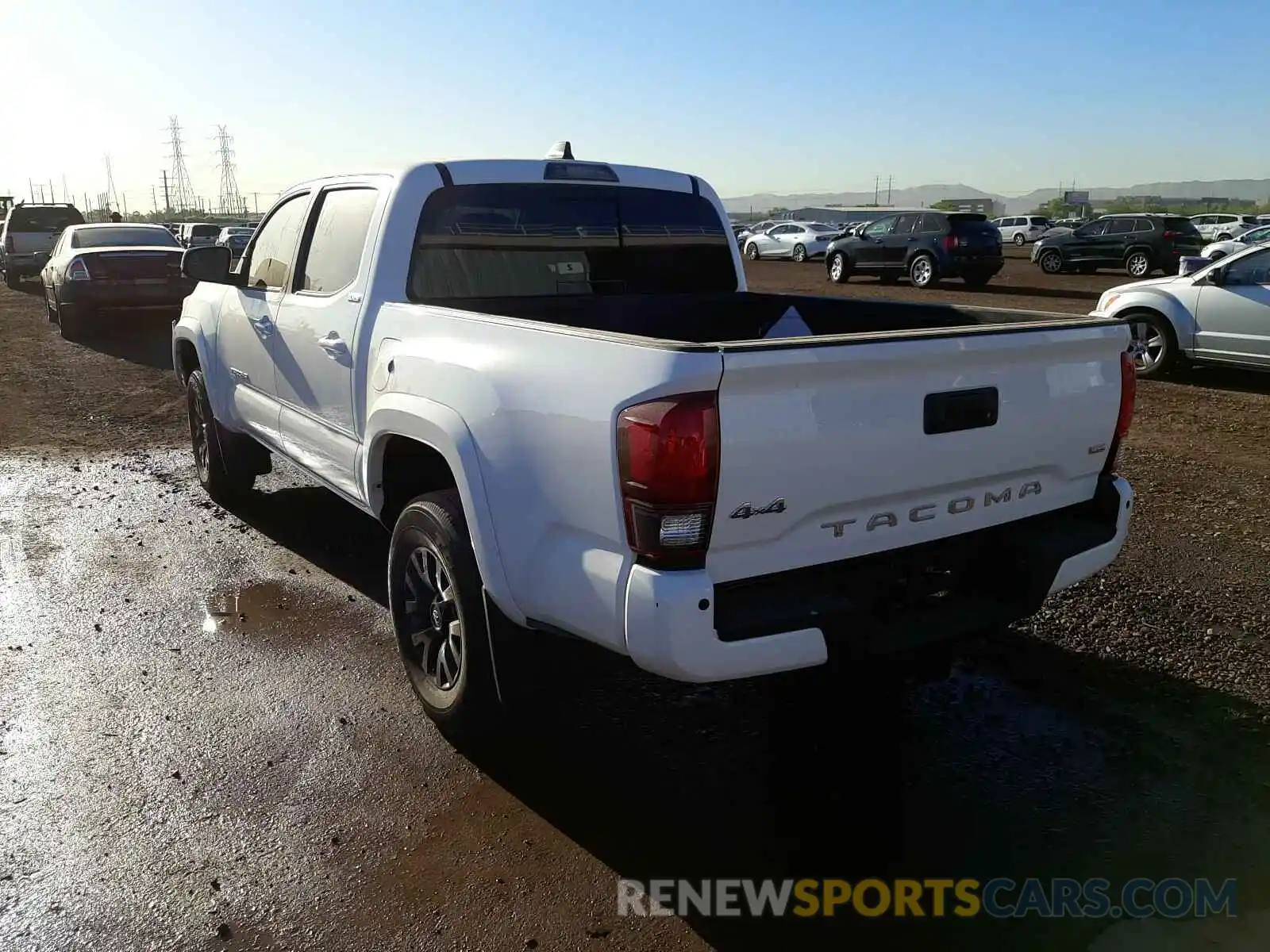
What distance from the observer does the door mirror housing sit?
5422 mm

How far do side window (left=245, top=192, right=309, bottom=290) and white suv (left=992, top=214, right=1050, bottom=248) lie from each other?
4584cm

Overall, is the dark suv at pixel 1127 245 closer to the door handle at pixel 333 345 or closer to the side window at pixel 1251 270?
the side window at pixel 1251 270

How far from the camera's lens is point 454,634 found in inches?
143

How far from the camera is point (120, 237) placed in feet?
52.9

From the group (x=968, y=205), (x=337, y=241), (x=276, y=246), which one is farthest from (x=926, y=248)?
(x=968, y=205)

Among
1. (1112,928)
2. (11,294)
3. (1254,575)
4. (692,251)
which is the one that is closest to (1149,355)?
(1254,575)

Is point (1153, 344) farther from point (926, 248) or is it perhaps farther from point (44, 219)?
point (44, 219)

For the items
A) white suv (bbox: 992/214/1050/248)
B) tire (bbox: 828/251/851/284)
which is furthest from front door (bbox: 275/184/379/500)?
white suv (bbox: 992/214/1050/248)

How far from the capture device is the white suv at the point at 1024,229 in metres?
47.5

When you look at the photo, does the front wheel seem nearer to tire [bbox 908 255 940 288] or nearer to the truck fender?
tire [bbox 908 255 940 288]

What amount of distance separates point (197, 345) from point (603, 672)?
12.0 ft

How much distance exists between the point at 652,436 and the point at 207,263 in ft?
12.4

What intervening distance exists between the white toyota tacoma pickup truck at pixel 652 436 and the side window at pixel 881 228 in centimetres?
2024

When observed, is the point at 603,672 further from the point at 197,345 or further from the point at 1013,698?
the point at 197,345
